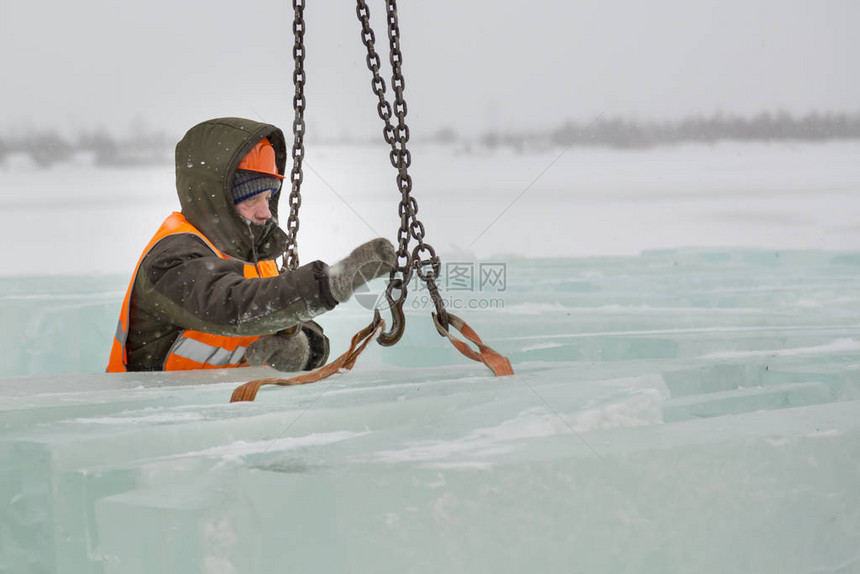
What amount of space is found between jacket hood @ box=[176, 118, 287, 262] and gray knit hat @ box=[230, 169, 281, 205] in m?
0.05

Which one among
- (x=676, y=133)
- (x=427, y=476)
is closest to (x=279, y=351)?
(x=427, y=476)

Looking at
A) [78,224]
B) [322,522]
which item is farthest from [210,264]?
[78,224]

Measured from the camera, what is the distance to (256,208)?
2447mm

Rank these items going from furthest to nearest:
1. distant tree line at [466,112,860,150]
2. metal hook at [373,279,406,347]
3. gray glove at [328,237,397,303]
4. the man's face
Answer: distant tree line at [466,112,860,150] < the man's face < metal hook at [373,279,406,347] < gray glove at [328,237,397,303]

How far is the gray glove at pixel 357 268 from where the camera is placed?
6.46 feet

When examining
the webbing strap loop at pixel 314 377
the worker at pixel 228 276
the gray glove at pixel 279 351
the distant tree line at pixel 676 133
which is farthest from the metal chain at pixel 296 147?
the distant tree line at pixel 676 133

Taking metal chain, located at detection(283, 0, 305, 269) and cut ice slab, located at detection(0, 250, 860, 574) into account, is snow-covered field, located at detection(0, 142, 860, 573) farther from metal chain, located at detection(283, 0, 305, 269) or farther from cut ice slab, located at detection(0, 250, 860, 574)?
metal chain, located at detection(283, 0, 305, 269)

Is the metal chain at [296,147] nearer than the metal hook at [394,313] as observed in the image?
No

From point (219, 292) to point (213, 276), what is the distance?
7 centimetres

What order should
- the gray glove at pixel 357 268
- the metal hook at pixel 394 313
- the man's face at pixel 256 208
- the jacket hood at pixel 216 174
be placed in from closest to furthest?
the gray glove at pixel 357 268 → the metal hook at pixel 394 313 → the jacket hood at pixel 216 174 → the man's face at pixel 256 208

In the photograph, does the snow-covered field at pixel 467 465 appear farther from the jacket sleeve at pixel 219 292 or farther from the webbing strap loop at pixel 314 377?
the jacket sleeve at pixel 219 292

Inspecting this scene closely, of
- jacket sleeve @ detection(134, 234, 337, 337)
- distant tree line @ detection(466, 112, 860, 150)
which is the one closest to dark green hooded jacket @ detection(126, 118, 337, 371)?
jacket sleeve @ detection(134, 234, 337, 337)

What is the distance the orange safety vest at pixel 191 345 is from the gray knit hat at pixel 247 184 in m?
0.15

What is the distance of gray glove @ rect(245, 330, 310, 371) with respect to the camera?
8.13 ft
